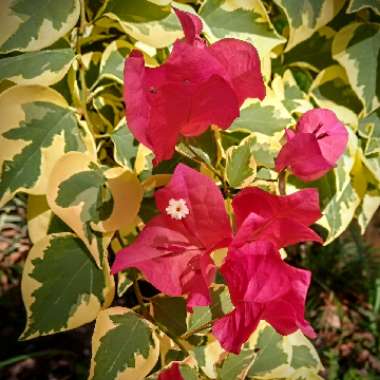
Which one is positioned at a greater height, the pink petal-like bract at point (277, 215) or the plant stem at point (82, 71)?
the plant stem at point (82, 71)

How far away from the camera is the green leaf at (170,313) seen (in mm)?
614

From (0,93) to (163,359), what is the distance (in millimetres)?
297

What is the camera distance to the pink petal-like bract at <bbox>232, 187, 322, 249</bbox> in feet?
1.59

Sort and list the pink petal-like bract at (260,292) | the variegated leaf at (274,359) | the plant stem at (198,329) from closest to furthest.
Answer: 1. the pink petal-like bract at (260,292)
2. the plant stem at (198,329)
3. the variegated leaf at (274,359)

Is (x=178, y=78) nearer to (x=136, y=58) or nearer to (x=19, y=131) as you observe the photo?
(x=136, y=58)

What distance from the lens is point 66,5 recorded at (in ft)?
1.80

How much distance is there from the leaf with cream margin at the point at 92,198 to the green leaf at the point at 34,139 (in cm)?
2

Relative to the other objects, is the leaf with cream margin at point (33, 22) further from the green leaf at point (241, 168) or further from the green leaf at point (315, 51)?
the green leaf at point (315, 51)

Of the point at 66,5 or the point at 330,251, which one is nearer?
the point at 66,5

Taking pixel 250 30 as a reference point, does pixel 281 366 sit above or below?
below

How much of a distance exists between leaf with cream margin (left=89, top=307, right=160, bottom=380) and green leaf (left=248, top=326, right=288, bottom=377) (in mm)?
172

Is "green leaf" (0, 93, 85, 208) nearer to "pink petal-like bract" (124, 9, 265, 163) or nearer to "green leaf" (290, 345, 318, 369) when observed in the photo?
"pink petal-like bract" (124, 9, 265, 163)

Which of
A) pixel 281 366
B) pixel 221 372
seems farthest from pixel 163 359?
pixel 281 366

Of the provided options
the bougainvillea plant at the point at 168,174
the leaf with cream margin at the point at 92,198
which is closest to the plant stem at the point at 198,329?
the bougainvillea plant at the point at 168,174
